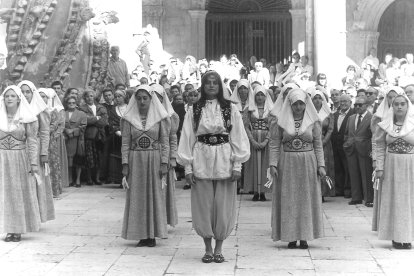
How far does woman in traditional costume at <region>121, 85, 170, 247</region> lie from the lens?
8719mm

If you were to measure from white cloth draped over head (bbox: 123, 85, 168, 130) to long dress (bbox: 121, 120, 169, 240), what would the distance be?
0.05m

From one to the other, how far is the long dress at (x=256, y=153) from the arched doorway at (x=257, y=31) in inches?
678

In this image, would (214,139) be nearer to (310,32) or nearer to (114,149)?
(114,149)

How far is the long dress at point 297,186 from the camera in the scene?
8.56m

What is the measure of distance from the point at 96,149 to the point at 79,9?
10.0ft

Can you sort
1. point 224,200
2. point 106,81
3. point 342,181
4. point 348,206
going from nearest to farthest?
1. point 224,200
2. point 348,206
3. point 342,181
4. point 106,81

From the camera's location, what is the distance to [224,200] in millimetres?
7930

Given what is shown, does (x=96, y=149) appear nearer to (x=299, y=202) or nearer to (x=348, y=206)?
(x=348, y=206)

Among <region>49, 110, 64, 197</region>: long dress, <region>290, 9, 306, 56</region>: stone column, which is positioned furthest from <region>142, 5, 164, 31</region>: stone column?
<region>49, 110, 64, 197</region>: long dress

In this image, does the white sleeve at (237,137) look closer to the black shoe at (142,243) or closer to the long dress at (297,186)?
the long dress at (297,186)

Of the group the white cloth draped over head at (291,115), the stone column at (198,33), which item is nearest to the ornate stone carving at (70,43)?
the white cloth draped over head at (291,115)

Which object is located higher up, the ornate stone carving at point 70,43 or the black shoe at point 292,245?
the ornate stone carving at point 70,43

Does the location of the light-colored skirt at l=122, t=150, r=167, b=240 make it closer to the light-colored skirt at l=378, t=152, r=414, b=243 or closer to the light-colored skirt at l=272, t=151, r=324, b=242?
the light-colored skirt at l=272, t=151, r=324, b=242

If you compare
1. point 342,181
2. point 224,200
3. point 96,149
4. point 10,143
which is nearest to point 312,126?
point 224,200
